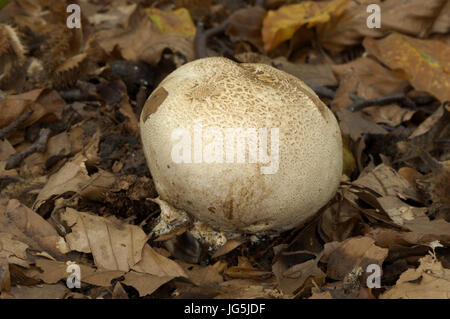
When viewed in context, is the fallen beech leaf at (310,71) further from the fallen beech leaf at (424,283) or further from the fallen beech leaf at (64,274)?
the fallen beech leaf at (64,274)

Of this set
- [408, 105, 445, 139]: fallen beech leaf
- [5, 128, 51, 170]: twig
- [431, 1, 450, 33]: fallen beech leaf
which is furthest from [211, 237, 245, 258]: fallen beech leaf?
[431, 1, 450, 33]: fallen beech leaf

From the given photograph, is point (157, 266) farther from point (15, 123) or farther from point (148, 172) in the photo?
point (15, 123)

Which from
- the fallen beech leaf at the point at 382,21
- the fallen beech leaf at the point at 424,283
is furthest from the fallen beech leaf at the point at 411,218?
the fallen beech leaf at the point at 382,21

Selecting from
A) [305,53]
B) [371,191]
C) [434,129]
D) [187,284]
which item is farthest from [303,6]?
[187,284]

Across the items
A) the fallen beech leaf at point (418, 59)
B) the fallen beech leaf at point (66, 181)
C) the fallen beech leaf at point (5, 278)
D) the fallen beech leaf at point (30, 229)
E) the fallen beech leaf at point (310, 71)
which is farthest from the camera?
the fallen beech leaf at point (310, 71)

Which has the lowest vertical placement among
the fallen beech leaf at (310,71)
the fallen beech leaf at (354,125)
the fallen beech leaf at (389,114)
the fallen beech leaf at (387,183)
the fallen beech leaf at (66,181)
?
the fallen beech leaf at (387,183)

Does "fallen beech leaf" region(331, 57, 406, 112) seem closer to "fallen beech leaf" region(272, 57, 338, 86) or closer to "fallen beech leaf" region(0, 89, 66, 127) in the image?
"fallen beech leaf" region(272, 57, 338, 86)
